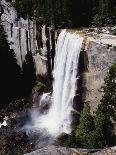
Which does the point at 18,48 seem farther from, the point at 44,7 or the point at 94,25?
the point at 94,25

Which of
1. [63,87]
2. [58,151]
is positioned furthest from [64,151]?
[63,87]

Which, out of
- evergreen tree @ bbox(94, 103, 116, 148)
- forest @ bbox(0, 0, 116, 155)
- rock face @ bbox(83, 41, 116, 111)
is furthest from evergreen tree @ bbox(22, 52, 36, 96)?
evergreen tree @ bbox(94, 103, 116, 148)

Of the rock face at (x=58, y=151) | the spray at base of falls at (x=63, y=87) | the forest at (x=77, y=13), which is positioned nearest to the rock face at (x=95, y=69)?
the spray at base of falls at (x=63, y=87)

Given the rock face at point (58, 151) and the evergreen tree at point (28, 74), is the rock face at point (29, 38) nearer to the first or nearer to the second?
the evergreen tree at point (28, 74)

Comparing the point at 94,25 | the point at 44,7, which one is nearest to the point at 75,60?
the point at 94,25

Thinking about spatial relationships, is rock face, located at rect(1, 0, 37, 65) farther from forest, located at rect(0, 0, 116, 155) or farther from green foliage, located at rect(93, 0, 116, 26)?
green foliage, located at rect(93, 0, 116, 26)

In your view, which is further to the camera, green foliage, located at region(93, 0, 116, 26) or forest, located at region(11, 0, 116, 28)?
forest, located at region(11, 0, 116, 28)

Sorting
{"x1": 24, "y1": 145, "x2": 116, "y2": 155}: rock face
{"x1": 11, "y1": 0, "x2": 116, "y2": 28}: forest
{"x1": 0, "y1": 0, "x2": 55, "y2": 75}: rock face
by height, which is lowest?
{"x1": 24, "y1": 145, "x2": 116, "y2": 155}: rock face
